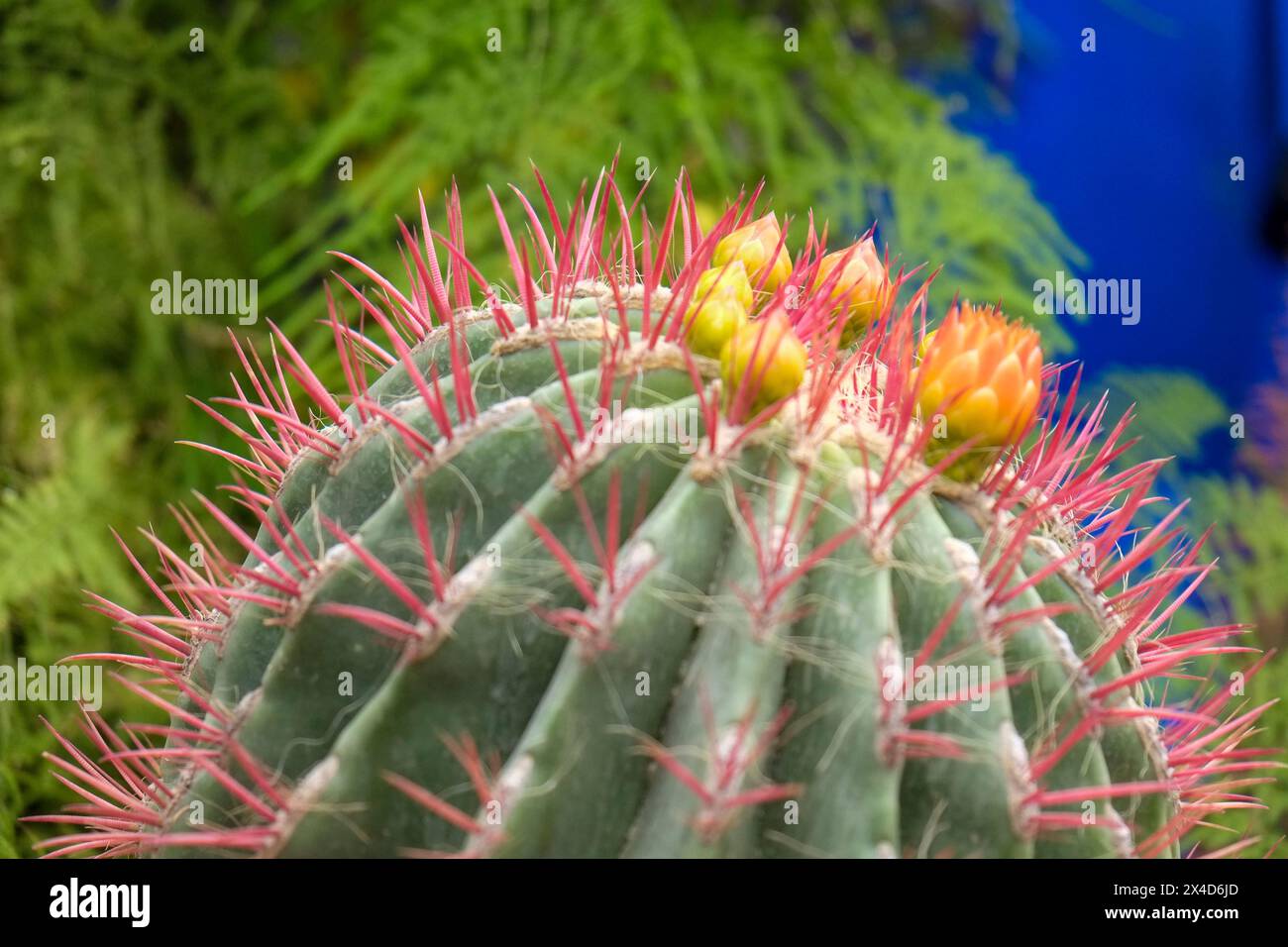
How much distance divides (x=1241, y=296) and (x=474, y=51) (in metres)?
1.72

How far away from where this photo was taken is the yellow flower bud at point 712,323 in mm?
731

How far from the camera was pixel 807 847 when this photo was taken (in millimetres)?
607

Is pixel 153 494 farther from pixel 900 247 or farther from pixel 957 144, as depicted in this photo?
pixel 957 144

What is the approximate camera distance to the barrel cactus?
2.02ft
